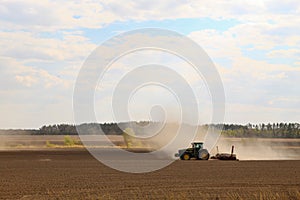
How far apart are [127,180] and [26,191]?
765 centimetres

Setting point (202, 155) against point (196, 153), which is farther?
point (196, 153)

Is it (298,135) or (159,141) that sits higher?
(298,135)

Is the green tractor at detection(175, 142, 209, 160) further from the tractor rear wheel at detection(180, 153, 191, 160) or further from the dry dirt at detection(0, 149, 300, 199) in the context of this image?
the dry dirt at detection(0, 149, 300, 199)

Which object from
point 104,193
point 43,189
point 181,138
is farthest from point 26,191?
point 181,138

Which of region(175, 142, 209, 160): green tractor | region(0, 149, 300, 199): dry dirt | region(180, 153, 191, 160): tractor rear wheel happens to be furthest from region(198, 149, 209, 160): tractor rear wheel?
region(0, 149, 300, 199): dry dirt

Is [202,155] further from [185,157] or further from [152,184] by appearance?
[152,184]

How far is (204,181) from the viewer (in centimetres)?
3256

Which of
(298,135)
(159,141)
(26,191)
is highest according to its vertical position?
(298,135)

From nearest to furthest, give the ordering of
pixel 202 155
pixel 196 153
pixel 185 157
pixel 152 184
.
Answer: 1. pixel 152 184
2. pixel 202 155
3. pixel 185 157
4. pixel 196 153

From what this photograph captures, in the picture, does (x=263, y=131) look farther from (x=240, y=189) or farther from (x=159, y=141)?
(x=240, y=189)

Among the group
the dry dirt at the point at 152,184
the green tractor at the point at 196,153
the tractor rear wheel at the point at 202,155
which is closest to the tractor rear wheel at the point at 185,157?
the green tractor at the point at 196,153

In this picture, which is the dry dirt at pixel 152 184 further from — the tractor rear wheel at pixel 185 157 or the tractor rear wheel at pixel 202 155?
the tractor rear wheel at pixel 185 157

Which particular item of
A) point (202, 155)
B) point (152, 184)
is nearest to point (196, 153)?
point (202, 155)

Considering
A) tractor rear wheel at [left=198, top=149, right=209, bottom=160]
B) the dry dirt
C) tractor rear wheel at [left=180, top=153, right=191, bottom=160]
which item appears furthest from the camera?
tractor rear wheel at [left=180, top=153, right=191, bottom=160]
